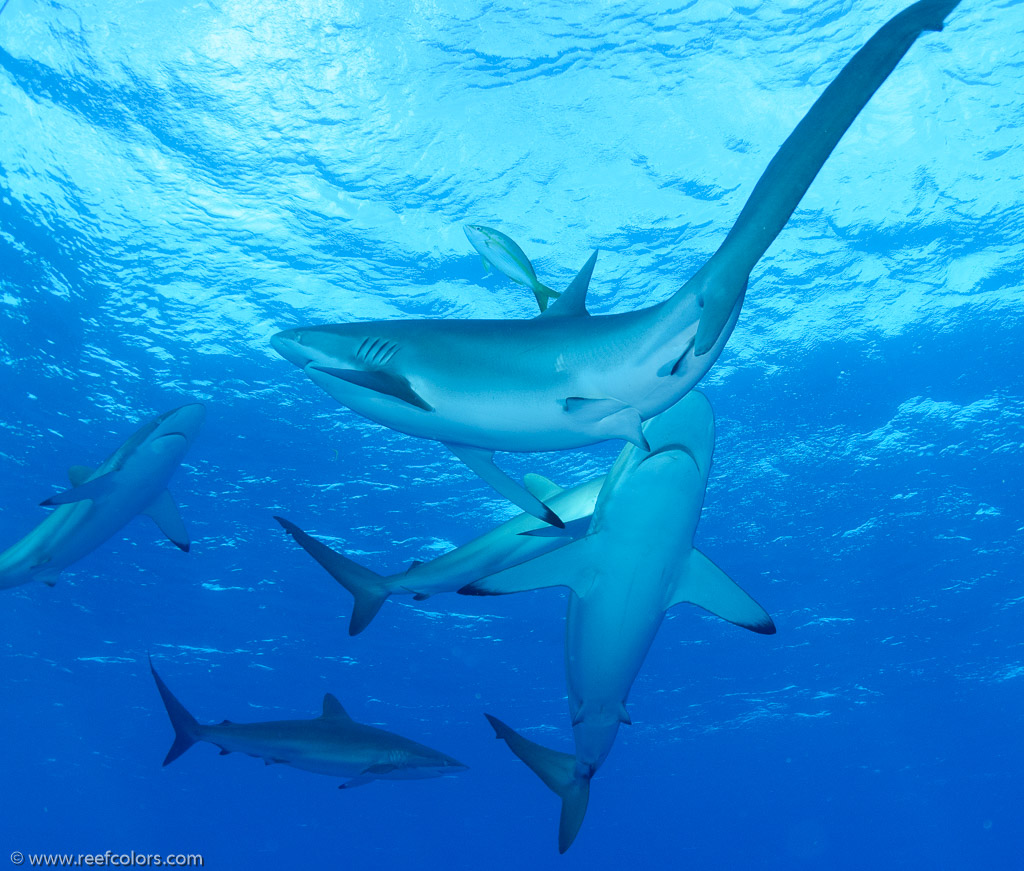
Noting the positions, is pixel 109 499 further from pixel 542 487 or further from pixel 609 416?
pixel 609 416

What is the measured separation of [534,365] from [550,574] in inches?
92.7

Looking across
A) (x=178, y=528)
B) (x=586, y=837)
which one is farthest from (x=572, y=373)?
(x=586, y=837)

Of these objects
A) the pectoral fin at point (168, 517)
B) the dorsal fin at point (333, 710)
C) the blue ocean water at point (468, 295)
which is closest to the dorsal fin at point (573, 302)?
the pectoral fin at point (168, 517)

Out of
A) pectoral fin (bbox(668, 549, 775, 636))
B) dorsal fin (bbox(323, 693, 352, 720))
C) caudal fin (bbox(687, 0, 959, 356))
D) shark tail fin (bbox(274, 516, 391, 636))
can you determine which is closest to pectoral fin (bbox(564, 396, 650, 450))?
caudal fin (bbox(687, 0, 959, 356))

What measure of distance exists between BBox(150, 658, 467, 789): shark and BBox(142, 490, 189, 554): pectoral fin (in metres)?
1.72

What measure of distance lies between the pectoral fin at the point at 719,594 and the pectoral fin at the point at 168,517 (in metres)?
5.24

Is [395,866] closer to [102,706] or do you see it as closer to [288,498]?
[102,706]

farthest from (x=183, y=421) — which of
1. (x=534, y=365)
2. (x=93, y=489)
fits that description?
(x=534, y=365)

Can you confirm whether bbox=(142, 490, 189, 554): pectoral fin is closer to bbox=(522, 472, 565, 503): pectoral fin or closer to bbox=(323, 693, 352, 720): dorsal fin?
bbox=(323, 693, 352, 720): dorsal fin

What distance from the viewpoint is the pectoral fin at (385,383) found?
85.7 inches

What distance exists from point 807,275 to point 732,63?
5.01m

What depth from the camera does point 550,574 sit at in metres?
4.21

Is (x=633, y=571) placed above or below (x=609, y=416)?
above

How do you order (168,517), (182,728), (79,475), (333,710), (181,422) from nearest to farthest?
1. (181,422)
2. (79,475)
3. (168,517)
4. (182,728)
5. (333,710)
